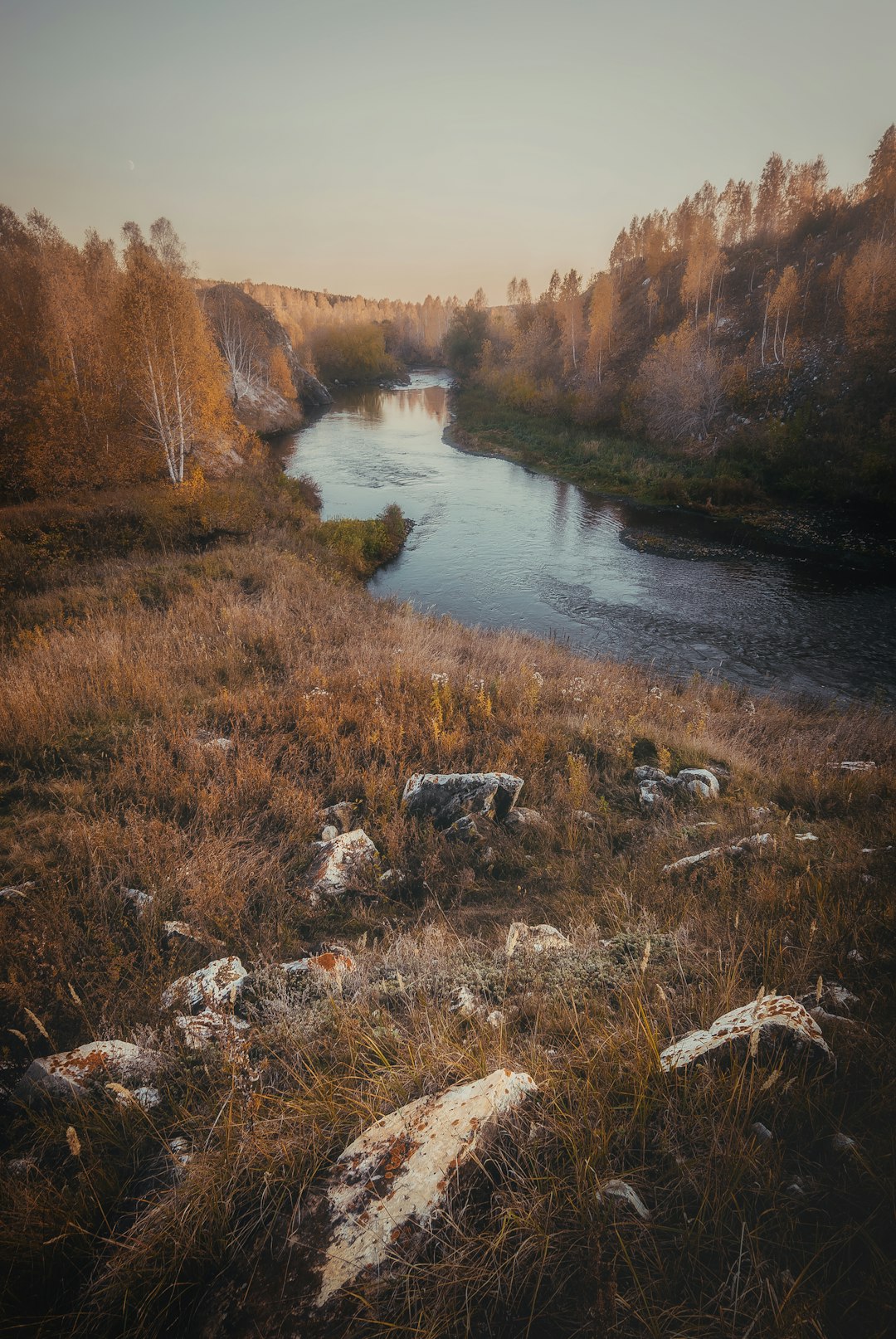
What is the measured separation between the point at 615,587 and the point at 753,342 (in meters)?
32.5

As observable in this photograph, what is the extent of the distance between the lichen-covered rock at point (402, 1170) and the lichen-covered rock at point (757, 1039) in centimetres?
65

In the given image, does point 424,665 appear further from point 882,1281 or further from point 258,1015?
point 882,1281

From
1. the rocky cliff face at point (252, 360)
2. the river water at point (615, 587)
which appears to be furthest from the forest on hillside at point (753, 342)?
the rocky cliff face at point (252, 360)

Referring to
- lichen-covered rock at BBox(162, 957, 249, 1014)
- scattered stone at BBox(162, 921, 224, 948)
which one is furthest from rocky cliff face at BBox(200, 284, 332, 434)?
lichen-covered rock at BBox(162, 957, 249, 1014)

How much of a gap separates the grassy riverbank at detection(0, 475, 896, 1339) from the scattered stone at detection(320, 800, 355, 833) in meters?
0.13

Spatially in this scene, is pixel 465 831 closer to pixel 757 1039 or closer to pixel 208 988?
pixel 208 988

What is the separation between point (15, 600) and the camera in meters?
12.3

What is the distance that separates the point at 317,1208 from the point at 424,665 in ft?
26.3

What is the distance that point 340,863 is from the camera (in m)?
4.92

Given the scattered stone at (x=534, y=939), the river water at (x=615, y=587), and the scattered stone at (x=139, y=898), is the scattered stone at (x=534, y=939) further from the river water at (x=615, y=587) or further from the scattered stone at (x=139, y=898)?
the river water at (x=615, y=587)

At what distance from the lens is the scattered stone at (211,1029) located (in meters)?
2.96

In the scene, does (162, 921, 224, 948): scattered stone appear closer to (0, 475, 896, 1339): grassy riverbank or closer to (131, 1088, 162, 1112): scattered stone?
(0, 475, 896, 1339): grassy riverbank

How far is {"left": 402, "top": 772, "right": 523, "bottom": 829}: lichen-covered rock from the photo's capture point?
5797 mm

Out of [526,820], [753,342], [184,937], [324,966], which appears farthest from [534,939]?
[753,342]
